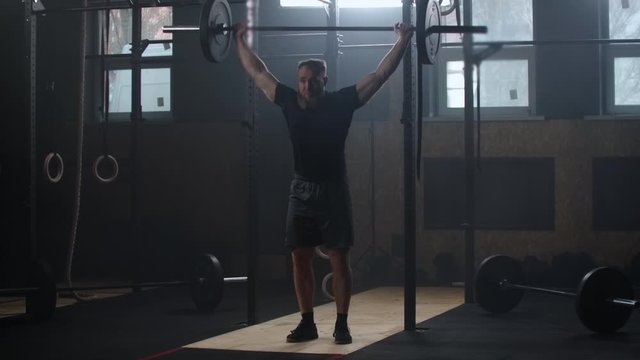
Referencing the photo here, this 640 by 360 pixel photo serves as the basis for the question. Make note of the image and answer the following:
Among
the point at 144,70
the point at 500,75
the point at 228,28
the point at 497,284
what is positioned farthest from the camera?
the point at 144,70

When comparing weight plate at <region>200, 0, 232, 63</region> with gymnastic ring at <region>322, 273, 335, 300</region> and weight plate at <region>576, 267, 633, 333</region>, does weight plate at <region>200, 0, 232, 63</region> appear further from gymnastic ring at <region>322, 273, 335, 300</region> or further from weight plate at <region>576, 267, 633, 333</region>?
weight plate at <region>576, 267, 633, 333</region>

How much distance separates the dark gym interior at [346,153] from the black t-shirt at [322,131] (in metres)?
1.97

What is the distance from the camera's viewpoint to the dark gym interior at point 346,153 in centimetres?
574

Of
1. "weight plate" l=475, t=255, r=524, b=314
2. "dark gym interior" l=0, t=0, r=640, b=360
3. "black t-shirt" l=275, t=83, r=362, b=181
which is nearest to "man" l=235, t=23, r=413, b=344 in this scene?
"black t-shirt" l=275, t=83, r=362, b=181

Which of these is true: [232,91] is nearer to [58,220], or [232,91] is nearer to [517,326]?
[58,220]

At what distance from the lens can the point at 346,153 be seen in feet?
19.9

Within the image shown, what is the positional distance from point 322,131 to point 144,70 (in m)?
3.28

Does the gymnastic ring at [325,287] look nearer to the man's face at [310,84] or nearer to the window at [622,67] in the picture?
the man's face at [310,84]

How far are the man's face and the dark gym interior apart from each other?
2.08 m

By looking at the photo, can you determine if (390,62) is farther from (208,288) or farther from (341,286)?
(208,288)

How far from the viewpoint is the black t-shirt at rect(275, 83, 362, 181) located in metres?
3.35

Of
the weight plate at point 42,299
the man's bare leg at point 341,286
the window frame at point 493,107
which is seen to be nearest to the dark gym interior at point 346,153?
the window frame at point 493,107

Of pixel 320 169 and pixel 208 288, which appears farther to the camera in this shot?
pixel 208 288

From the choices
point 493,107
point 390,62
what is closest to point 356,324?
point 390,62
